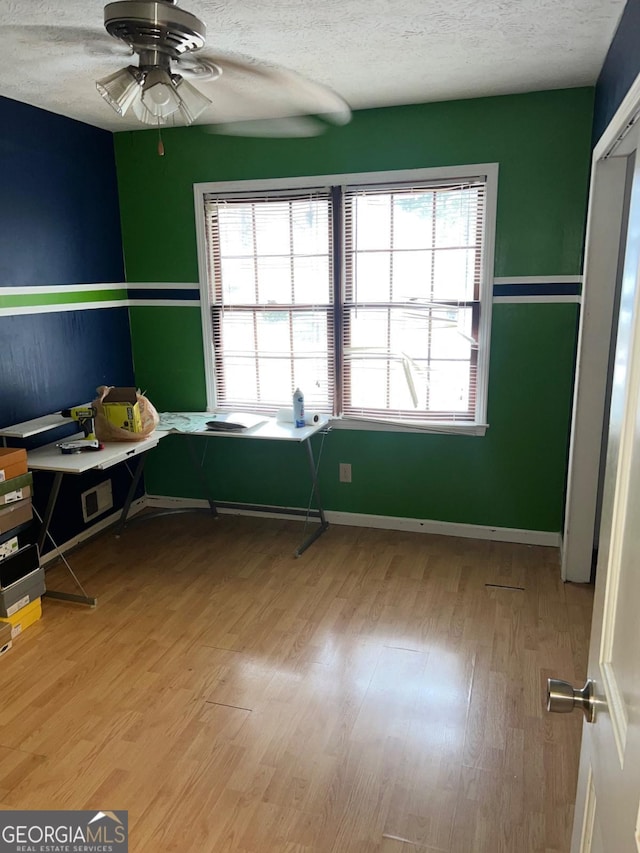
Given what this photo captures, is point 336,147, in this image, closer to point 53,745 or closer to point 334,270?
point 334,270

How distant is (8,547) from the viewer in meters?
2.89

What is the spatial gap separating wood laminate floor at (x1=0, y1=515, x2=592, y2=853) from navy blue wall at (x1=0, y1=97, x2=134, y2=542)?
3.26 feet

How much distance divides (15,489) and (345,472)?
1.97m

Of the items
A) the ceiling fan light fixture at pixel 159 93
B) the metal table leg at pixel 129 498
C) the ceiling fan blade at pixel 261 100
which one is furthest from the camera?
the metal table leg at pixel 129 498

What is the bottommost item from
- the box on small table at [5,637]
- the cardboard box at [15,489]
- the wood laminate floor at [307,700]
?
the wood laminate floor at [307,700]

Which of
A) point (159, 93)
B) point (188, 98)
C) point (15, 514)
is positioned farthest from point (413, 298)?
point (15, 514)

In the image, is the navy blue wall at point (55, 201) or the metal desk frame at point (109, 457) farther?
the navy blue wall at point (55, 201)

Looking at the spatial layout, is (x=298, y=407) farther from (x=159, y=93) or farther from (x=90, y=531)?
(x=159, y=93)

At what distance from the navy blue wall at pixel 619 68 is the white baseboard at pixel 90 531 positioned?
339 centimetres

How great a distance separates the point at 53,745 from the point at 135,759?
1.05ft

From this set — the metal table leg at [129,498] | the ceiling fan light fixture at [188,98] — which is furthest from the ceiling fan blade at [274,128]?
the metal table leg at [129,498]

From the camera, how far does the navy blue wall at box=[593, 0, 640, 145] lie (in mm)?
2031

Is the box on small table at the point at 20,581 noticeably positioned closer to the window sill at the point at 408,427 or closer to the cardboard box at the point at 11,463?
the cardboard box at the point at 11,463

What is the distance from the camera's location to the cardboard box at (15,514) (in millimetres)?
2857
